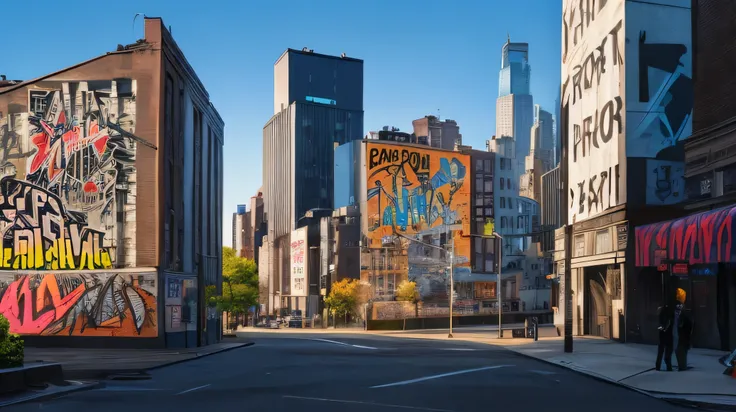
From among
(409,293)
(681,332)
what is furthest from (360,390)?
(409,293)

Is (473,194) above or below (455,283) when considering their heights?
above

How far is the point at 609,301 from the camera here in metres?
46.8

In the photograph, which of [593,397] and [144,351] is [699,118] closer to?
[593,397]

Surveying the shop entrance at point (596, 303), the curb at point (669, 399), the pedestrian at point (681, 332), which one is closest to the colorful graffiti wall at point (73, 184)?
the shop entrance at point (596, 303)

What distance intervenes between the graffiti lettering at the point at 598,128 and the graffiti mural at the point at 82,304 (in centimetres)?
2585

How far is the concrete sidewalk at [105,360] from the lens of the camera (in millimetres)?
28047

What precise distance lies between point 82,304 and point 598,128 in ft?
99.5

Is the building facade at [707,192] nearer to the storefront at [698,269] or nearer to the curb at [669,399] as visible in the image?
the storefront at [698,269]

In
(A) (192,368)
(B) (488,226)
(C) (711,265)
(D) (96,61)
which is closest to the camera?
(A) (192,368)

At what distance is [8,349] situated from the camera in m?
21.4

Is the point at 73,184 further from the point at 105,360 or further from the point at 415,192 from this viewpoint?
the point at 415,192

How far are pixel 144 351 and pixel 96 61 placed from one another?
16.0 m

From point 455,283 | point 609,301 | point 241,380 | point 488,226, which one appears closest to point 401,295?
point 455,283

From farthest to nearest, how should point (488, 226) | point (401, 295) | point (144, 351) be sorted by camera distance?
point (488, 226), point (401, 295), point (144, 351)
